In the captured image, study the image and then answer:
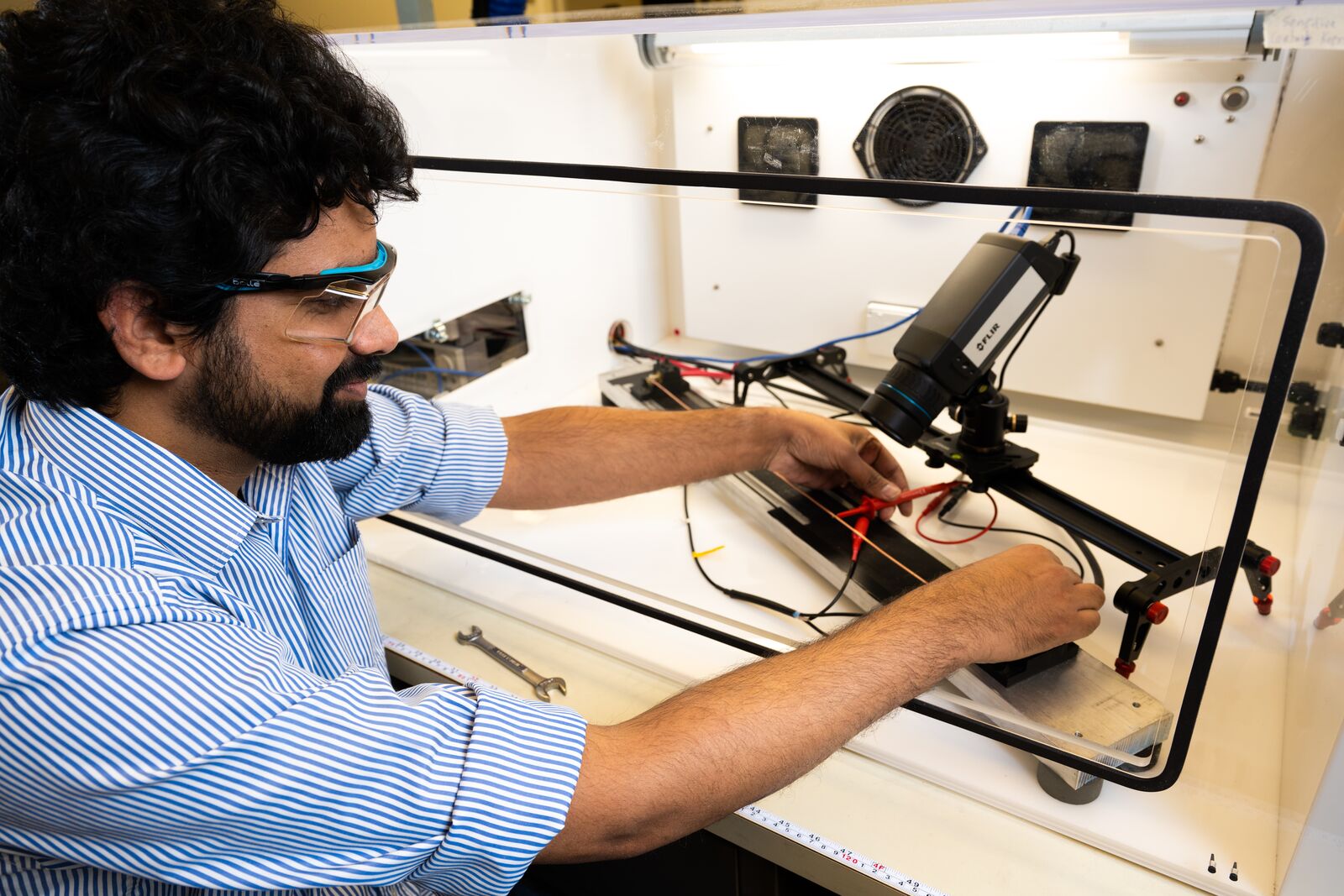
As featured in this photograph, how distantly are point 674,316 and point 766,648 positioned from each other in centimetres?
78

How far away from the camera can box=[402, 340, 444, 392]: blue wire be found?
136 cm

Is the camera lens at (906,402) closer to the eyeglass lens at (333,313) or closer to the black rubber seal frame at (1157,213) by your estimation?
the black rubber seal frame at (1157,213)

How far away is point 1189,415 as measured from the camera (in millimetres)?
1219

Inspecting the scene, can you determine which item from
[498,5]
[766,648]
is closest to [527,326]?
Answer: [498,5]

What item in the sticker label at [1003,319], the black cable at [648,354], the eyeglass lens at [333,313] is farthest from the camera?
the black cable at [648,354]

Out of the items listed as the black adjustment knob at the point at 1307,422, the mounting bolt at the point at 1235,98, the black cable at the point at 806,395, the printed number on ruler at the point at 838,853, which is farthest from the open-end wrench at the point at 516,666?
the mounting bolt at the point at 1235,98

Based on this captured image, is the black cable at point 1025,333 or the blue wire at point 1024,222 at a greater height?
the blue wire at point 1024,222

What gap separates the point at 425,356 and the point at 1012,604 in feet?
3.18

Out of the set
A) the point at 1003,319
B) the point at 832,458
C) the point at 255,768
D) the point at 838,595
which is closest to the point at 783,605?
the point at 838,595

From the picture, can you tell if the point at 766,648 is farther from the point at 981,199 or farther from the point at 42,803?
the point at 42,803

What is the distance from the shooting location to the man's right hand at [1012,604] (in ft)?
2.52

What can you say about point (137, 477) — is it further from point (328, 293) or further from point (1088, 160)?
point (1088, 160)

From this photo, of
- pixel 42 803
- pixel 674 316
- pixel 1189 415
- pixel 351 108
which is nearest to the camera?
pixel 42 803

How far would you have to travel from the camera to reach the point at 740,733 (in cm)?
69
